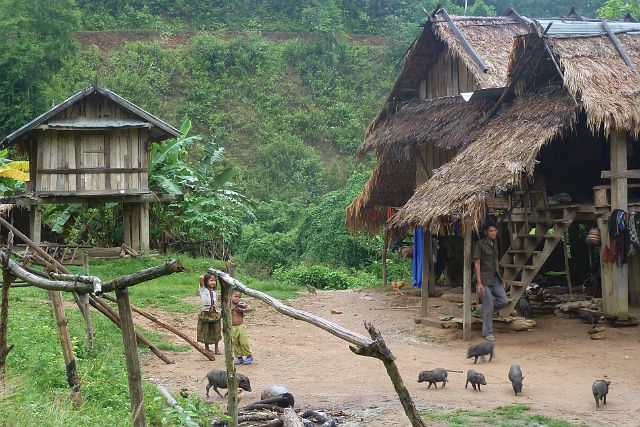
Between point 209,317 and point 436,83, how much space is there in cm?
835

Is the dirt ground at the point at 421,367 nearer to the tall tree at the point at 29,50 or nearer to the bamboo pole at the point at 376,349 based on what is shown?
the bamboo pole at the point at 376,349

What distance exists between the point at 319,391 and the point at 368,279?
1417 centimetres

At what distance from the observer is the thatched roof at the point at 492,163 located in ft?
42.6

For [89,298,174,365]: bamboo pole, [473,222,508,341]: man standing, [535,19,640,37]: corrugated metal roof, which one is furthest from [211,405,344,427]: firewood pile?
[535,19,640,37]: corrugated metal roof

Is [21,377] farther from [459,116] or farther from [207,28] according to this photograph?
[207,28]

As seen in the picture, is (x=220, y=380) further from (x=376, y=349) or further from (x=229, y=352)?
(x=376, y=349)

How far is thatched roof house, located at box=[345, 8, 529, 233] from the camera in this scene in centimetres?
1680

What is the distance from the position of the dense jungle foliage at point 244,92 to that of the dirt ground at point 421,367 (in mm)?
8603

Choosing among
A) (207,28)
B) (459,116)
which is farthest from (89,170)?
(207,28)

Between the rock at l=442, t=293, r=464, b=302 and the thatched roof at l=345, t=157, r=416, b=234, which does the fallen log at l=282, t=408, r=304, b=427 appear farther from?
the thatched roof at l=345, t=157, r=416, b=234

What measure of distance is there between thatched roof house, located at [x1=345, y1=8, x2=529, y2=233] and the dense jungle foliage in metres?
5.87

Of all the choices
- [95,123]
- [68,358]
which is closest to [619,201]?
[68,358]

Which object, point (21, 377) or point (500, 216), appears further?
point (500, 216)

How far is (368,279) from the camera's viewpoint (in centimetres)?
2402
